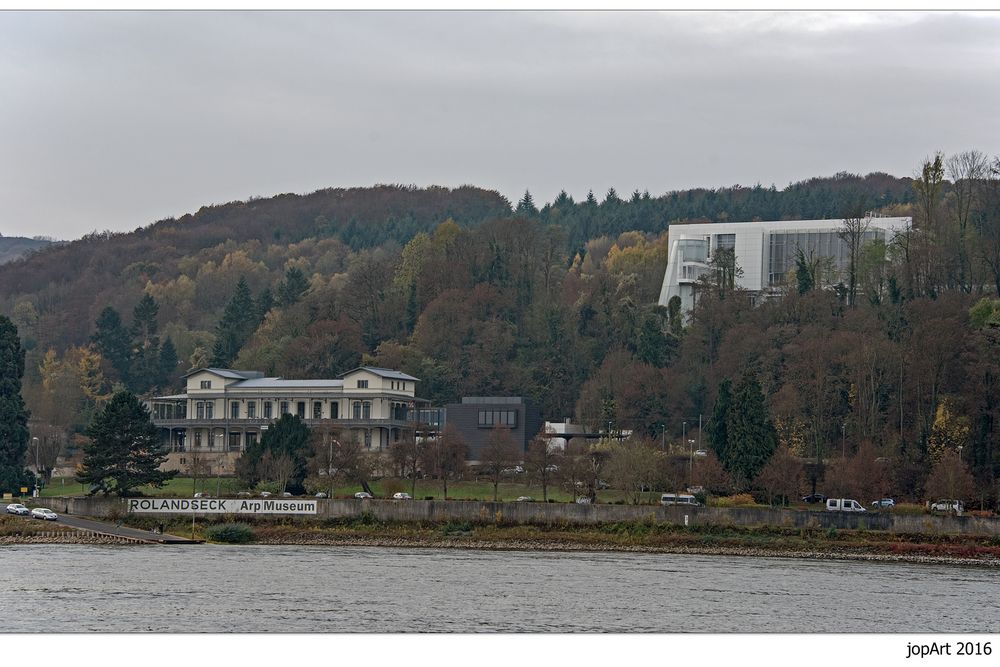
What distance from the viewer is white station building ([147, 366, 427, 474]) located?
117 m

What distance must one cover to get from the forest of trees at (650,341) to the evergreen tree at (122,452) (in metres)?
31.9

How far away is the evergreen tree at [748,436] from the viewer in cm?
9175

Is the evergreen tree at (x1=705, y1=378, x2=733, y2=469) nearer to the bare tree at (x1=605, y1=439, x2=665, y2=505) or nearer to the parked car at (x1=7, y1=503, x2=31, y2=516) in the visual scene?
the bare tree at (x1=605, y1=439, x2=665, y2=505)

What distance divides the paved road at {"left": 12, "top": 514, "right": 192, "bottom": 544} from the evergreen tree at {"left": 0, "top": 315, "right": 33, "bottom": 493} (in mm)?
13286

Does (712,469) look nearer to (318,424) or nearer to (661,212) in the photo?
Answer: (318,424)

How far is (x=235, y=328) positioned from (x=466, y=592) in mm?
90578

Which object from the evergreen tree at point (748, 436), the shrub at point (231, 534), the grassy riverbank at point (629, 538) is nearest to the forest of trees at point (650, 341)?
the evergreen tree at point (748, 436)

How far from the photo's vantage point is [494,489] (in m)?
97.9

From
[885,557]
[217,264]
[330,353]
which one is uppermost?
[217,264]

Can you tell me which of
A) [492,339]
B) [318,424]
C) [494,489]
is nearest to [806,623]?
[494,489]

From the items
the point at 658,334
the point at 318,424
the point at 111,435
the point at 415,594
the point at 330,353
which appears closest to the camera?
the point at 415,594

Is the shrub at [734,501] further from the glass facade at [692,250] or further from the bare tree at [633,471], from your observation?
the glass facade at [692,250]

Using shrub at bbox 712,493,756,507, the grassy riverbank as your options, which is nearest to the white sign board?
the grassy riverbank

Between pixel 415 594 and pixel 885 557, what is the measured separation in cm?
2705
